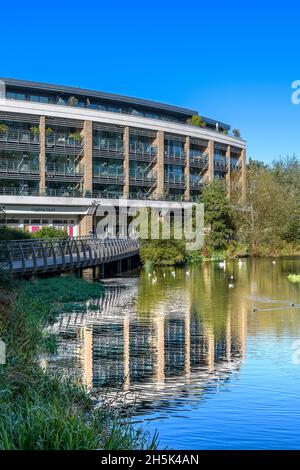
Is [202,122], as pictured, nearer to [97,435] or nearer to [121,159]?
[121,159]

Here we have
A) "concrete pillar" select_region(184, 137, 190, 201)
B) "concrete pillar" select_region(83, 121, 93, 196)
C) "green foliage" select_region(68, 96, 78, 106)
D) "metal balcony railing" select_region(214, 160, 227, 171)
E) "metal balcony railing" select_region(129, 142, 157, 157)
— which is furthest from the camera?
"metal balcony railing" select_region(214, 160, 227, 171)

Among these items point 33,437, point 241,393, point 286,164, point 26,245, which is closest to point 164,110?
point 286,164

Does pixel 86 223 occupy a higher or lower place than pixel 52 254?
higher

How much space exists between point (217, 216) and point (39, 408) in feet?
201

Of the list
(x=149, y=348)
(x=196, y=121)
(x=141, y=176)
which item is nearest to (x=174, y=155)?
(x=141, y=176)

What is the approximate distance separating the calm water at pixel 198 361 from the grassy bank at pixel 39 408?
1.09m

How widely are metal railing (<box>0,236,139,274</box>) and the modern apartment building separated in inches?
863

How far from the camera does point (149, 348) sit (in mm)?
19125

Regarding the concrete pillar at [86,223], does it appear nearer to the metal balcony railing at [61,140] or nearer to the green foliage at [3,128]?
the metal balcony railing at [61,140]

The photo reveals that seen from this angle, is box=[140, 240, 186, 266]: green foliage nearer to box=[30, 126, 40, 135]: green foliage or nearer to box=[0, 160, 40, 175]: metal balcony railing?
box=[0, 160, 40, 175]: metal balcony railing

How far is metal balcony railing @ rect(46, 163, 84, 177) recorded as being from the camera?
2745 inches

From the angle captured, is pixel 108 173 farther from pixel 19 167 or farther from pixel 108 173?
pixel 19 167

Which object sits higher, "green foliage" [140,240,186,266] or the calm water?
"green foliage" [140,240,186,266]

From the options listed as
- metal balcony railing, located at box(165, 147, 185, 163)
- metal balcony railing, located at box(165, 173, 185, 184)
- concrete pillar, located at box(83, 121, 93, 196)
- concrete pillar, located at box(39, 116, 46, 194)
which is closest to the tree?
metal balcony railing, located at box(165, 173, 185, 184)
